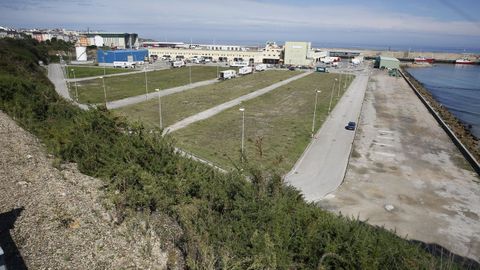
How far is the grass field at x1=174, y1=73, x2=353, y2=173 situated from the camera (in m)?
29.8

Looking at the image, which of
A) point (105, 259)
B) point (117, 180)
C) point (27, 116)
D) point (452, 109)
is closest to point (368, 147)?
point (117, 180)

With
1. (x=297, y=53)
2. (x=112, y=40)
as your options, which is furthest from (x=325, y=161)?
(x=112, y=40)

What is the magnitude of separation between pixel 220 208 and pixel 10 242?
8.08 meters

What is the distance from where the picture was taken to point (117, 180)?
1698 centimetres

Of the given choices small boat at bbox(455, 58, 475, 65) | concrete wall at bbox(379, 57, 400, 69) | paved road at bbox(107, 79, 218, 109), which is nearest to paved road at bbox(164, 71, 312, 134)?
paved road at bbox(107, 79, 218, 109)

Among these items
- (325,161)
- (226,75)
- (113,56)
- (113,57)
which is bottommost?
(325,161)

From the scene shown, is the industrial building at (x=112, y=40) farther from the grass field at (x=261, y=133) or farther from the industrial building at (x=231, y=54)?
the grass field at (x=261, y=133)

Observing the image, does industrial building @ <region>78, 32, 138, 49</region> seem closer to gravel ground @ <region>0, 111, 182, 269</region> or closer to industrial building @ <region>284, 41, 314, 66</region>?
industrial building @ <region>284, 41, 314, 66</region>

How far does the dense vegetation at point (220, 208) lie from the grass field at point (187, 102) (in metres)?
12.9

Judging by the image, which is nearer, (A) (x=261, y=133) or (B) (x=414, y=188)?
(B) (x=414, y=188)

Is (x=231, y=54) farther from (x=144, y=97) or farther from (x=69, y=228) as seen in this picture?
(x=69, y=228)

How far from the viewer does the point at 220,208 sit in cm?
1484

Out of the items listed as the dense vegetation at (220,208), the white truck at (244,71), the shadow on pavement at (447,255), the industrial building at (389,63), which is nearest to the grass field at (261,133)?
the dense vegetation at (220,208)

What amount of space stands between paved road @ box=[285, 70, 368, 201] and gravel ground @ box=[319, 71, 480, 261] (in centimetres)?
78
